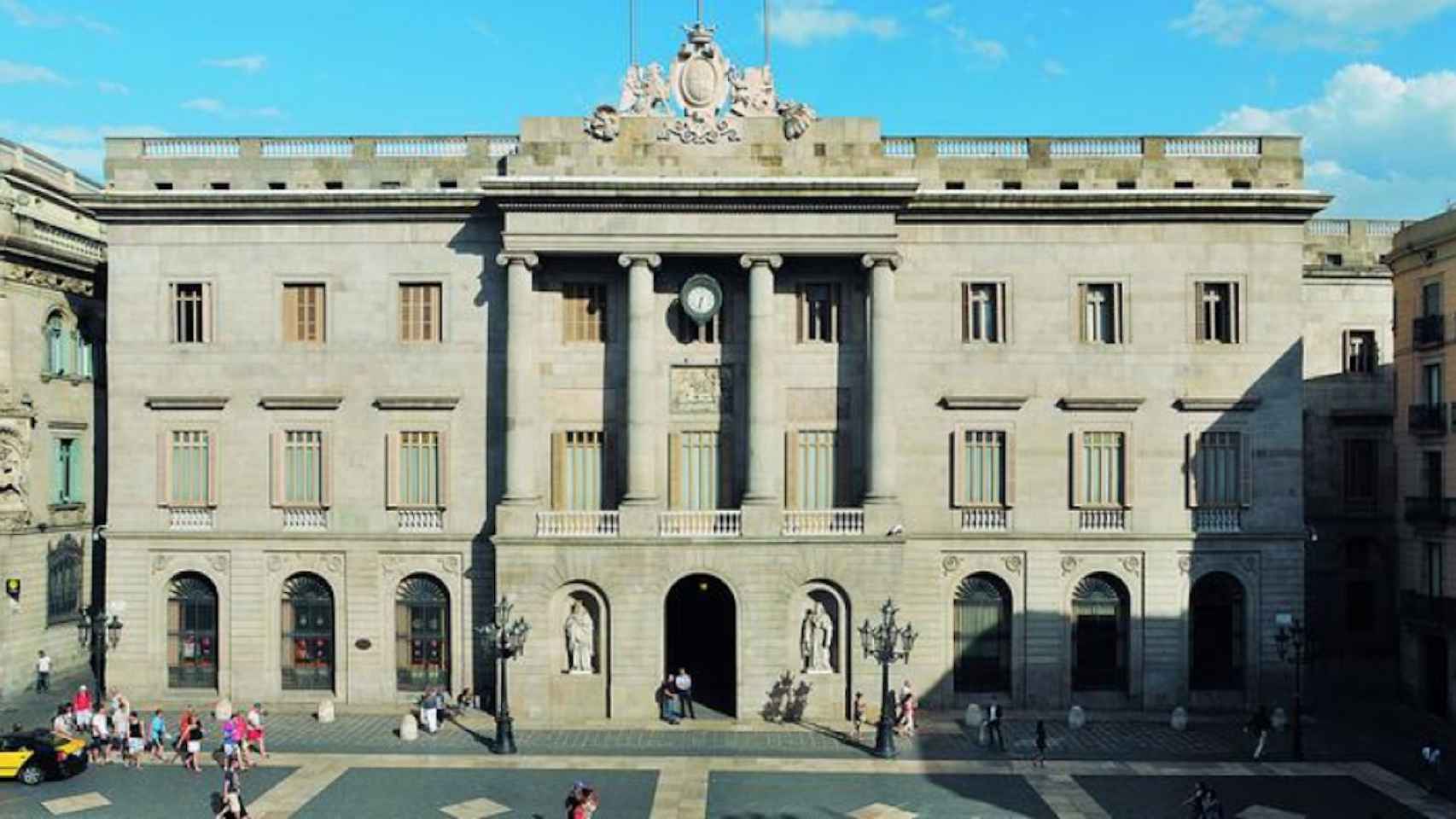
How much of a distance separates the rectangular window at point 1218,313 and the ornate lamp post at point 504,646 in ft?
90.6

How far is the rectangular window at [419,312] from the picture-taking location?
40.9 meters

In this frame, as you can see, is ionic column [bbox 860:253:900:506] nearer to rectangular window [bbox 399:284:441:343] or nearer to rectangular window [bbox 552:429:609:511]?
rectangular window [bbox 552:429:609:511]

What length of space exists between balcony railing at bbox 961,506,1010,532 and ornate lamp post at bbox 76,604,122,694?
31.8 m

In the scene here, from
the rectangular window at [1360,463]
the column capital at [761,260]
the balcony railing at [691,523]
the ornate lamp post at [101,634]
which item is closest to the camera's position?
the ornate lamp post at [101,634]

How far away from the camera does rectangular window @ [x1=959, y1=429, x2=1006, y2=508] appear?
1601 inches

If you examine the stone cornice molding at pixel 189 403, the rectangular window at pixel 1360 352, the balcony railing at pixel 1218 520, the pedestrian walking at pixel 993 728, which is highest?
the rectangular window at pixel 1360 352

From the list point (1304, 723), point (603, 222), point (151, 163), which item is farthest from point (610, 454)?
point (1304, 723)

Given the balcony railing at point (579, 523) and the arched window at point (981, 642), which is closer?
the balcony railing at point (579, 523)

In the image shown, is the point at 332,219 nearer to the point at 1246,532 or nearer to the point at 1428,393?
the point at 1246,532

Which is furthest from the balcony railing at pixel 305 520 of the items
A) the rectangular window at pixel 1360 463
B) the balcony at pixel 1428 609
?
the rectangular window at pixel 1360 463

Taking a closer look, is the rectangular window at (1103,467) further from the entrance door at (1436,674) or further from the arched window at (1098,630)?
the entrance door at (1436,674)

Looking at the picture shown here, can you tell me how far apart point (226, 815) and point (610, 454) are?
1830 cm

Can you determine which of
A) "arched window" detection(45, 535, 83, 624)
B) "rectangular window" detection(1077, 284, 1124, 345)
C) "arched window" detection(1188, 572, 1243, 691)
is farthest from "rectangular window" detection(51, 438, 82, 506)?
"arched window" detection(1188, 572, 1243, 691)

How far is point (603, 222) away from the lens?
39156mm
